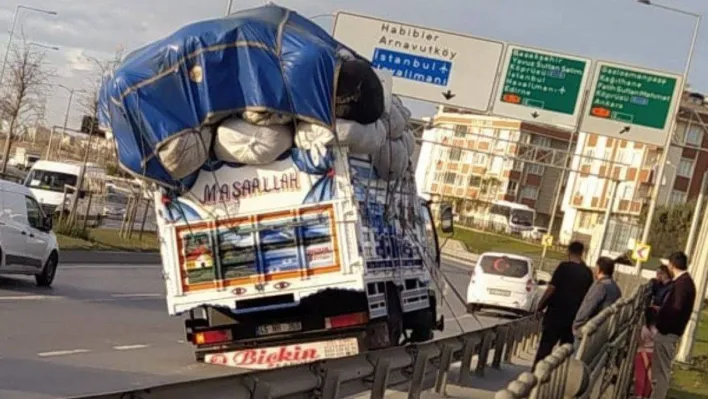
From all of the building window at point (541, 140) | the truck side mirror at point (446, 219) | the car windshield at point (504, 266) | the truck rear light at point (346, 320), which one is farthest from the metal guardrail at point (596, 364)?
the building window at point (541, 140)

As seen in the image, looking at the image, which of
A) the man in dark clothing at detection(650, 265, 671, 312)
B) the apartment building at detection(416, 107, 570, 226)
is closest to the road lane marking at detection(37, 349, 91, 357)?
the man in dark clothing at detection(650, 265, 671, 312)

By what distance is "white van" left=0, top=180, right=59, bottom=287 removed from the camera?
73.5 feet

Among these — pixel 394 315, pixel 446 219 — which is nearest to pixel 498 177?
pixel 446 219

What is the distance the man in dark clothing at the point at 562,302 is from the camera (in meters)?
14.4

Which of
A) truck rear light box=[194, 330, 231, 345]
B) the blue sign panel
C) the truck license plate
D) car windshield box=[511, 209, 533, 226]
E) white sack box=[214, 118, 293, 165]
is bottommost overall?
car windshield box=[511, 209, 533, 226]

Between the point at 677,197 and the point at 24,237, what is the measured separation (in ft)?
275

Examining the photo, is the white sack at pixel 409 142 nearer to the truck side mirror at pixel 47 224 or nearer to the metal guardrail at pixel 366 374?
the metal guardrail at pixel 366 374

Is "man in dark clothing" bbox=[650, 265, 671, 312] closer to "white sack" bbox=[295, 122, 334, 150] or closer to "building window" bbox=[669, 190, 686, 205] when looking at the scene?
"white sack" bbox=[295, 122, 334, 150]

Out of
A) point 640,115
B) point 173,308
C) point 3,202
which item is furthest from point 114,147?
point 640,115

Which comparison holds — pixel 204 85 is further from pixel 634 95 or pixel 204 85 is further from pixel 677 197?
pixel 677 197

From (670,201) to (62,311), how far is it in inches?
3254

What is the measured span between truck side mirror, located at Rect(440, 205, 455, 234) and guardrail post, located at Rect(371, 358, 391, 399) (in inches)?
286

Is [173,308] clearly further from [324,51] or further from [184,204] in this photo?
[324,51]

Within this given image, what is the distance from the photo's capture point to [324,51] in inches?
503
